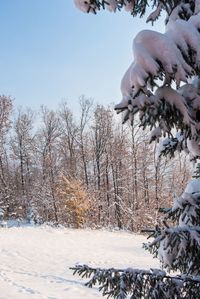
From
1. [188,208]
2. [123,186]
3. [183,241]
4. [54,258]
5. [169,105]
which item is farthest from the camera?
[123,186]

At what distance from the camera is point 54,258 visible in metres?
11.7

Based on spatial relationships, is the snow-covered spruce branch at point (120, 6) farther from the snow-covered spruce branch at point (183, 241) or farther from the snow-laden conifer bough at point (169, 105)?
the snow-covered spruce branch at point (183, 241)

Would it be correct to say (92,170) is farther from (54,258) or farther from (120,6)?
(120,6)

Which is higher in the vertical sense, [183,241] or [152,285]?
[183,241]

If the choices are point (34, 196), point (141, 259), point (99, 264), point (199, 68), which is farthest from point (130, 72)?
point (34, 196)

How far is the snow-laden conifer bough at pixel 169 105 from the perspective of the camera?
1525 millimetres

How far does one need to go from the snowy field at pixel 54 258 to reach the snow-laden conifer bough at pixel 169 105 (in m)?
5.48

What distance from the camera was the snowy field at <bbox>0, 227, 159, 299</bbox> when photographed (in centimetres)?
798

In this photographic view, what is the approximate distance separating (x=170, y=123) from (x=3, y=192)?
26.7 meters

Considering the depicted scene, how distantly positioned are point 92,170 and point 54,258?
18.4 m

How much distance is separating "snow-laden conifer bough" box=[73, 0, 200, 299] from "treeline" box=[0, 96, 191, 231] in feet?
70.7

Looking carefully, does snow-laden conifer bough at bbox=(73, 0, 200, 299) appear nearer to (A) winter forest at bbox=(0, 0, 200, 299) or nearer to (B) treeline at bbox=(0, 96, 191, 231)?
(A) winter forest at bbox=(0, 0, 200, 299)

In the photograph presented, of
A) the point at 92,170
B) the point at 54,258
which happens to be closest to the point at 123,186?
the point at 92,170

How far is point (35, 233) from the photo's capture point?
16016 mm
